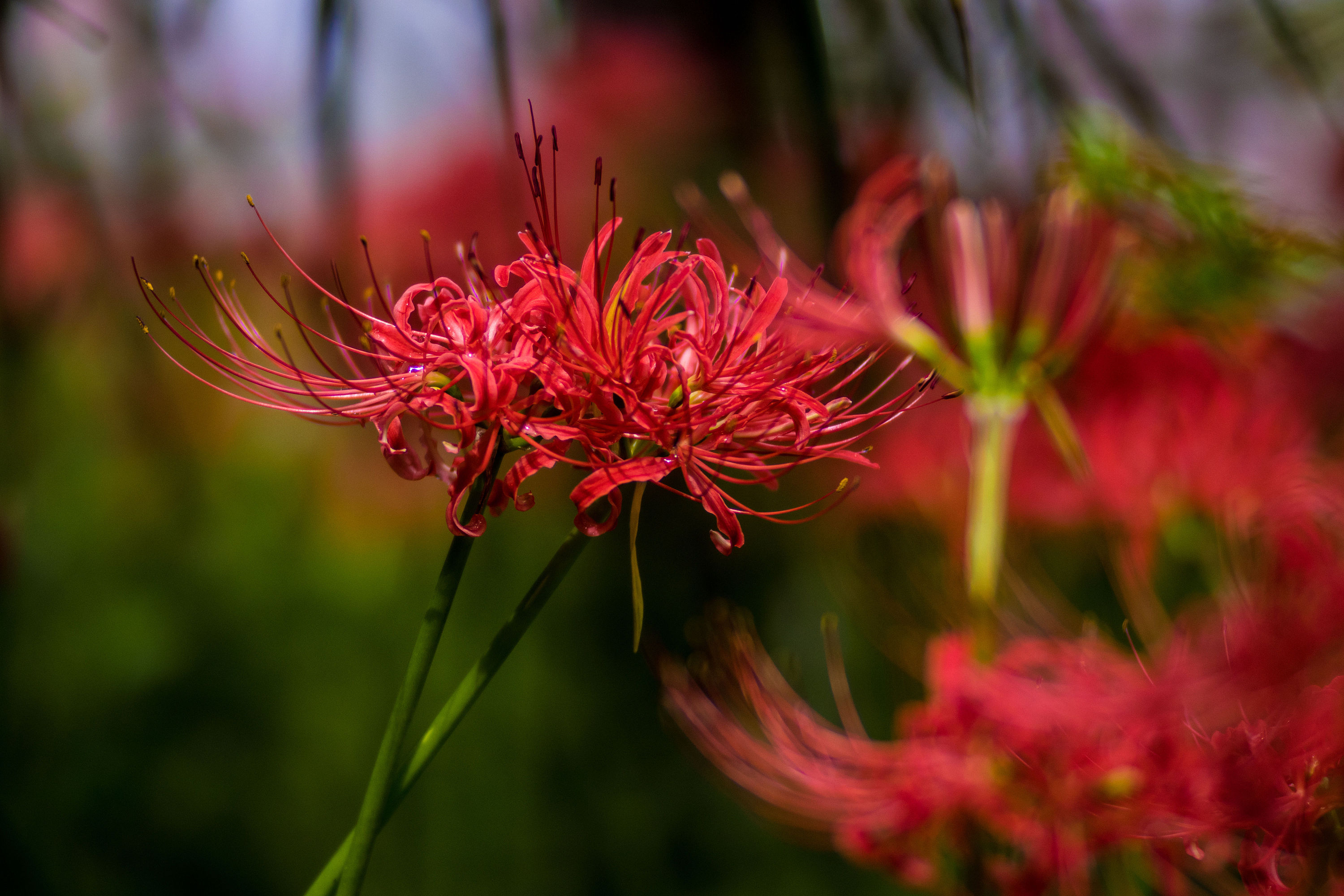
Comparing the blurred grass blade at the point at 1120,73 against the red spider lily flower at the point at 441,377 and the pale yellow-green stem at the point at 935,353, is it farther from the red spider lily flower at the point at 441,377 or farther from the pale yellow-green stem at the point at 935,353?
the red spider lily flower at the point at 441,377

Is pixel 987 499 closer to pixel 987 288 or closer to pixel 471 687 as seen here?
pixel 987 288

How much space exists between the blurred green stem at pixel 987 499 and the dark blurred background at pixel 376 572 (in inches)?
6.8

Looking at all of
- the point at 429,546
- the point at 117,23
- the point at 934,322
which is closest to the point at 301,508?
A: the point at 429,546

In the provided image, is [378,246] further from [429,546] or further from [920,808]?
[920,808]

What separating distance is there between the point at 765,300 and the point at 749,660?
1.14 feet

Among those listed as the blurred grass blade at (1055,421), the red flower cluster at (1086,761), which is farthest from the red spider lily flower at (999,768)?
the blurred grass blade at (1055,421)

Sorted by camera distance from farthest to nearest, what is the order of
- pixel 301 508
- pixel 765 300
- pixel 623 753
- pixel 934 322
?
1. pixel 301 508
2. pixel 623 753
3. pixel 934 322
4. pixel 765 300

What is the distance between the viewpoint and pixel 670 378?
0.24 meters

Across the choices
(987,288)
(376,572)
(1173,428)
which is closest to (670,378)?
(987,288)

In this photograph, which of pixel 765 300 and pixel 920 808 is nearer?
pixel 765 300

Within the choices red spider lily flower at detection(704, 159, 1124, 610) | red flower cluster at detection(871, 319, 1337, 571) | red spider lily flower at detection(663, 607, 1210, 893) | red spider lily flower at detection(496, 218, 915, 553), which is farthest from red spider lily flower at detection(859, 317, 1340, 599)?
red spider lily flower at detection(496, 218, 915, 553)

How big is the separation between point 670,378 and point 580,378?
27 mm

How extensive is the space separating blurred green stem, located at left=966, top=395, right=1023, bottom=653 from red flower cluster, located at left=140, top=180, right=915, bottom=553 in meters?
0.26

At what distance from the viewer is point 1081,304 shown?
0.56 meters
